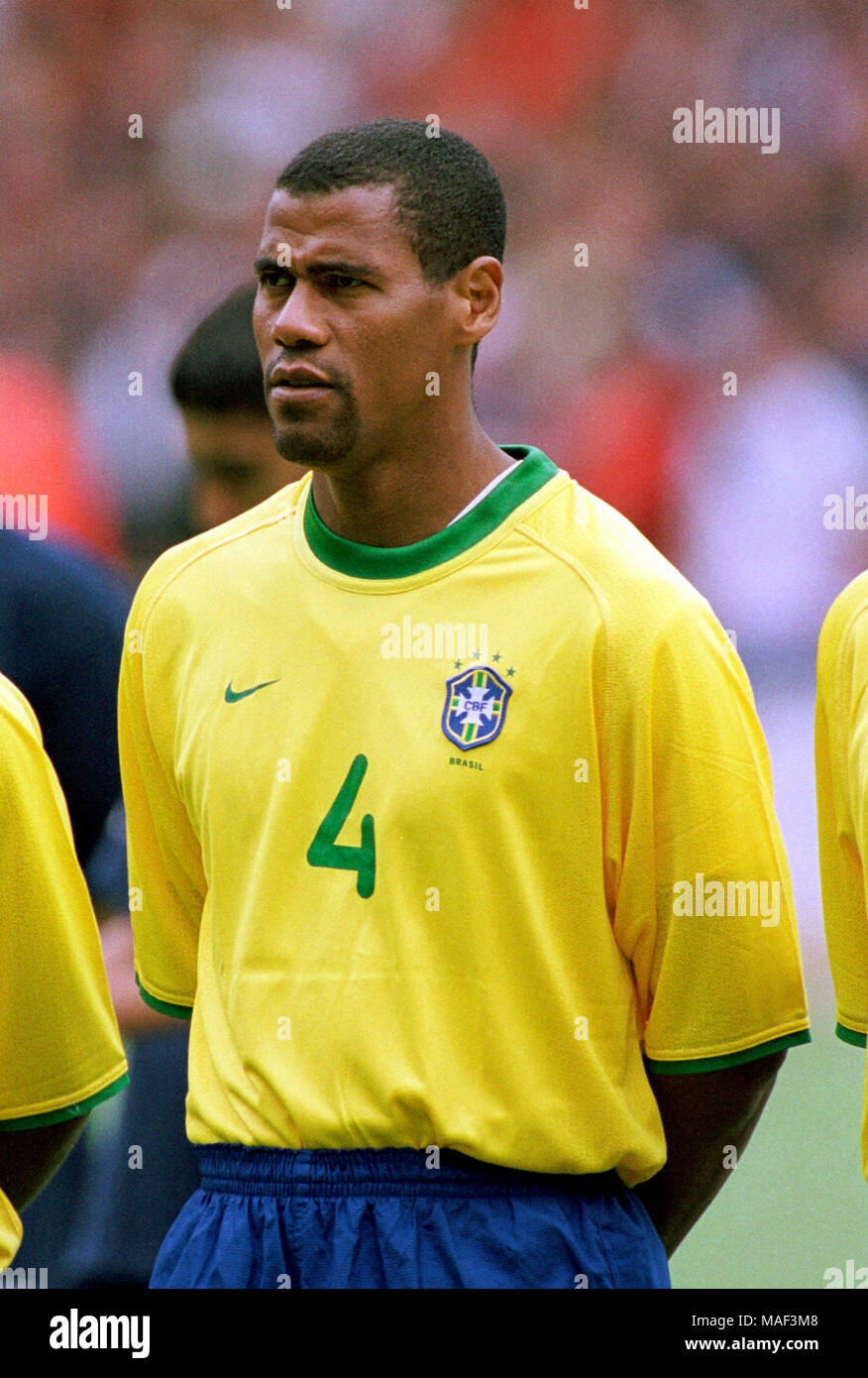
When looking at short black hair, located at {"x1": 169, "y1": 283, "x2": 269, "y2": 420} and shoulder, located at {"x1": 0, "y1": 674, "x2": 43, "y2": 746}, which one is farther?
short black hair, located at {"x1": 169, "y1": 283, "x2": 269, "y2": 420}

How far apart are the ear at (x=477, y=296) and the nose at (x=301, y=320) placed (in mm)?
166

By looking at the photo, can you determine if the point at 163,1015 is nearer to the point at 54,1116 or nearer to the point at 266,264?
the point at 54,1116

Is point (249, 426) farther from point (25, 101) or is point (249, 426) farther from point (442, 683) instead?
point (442, 683)

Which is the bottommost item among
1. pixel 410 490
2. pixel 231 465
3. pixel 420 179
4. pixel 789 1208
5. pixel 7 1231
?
pixel 789 1208

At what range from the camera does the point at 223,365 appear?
8.99 feet

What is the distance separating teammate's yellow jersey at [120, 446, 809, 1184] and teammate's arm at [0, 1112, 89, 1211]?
0.64 feet

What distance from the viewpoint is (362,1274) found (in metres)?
1.92

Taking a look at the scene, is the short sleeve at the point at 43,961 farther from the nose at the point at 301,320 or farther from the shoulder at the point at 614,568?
the shoulder at the point at 614,568

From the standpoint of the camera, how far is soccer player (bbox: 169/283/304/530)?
2686 mm

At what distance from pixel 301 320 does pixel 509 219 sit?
93 centimetres

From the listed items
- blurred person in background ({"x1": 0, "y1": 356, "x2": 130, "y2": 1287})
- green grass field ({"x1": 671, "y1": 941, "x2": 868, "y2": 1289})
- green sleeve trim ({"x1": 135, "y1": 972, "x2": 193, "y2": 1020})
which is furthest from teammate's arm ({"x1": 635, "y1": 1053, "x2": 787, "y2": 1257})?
blurred person in background ({"x1": 0, "y1": 356, "x2": 130, "y2": 1287})

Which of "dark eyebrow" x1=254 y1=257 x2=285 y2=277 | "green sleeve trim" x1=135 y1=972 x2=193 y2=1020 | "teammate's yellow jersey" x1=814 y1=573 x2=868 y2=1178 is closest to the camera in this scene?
"teammate's yellow jersey" x1=814 y1=573 x2=868 y2=1178

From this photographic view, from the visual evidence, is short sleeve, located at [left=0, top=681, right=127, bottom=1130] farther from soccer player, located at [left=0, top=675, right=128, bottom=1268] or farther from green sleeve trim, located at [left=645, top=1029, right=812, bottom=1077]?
green sleeve trim, located at [left=645, top=1029, right=812, bottom=1077]

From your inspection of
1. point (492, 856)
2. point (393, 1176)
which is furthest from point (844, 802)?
point (393, 1176)
